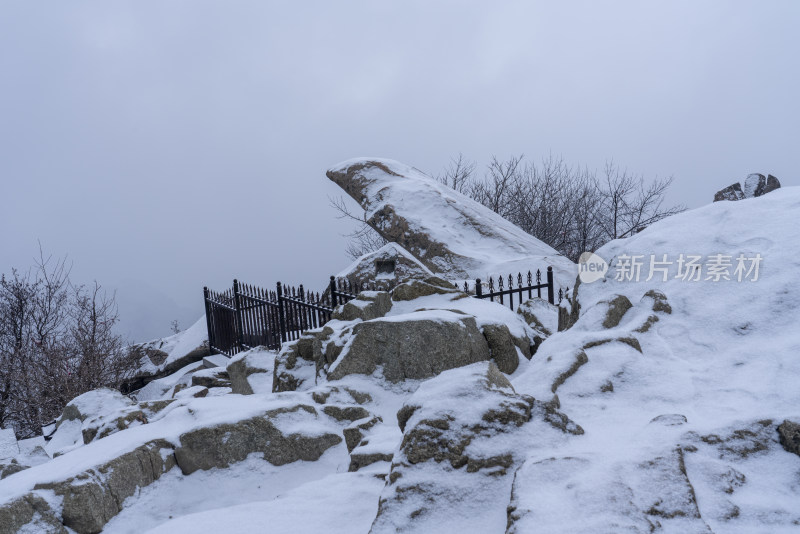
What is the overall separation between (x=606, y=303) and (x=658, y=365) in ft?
3.22

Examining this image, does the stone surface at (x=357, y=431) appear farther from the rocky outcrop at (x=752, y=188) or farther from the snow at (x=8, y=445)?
the rocky outcrop at (x=752, y=188)

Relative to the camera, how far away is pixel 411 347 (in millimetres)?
4949

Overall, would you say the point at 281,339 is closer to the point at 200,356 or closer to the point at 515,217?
the point at 200,356

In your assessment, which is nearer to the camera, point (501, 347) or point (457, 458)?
point (457, 458)

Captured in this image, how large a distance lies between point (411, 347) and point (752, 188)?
9.41 m

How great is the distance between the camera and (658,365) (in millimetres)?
3525

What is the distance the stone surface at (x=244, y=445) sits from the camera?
400cm

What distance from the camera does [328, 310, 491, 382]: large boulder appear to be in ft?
16.2

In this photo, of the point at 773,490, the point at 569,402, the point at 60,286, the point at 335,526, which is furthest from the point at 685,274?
the point at 60,286

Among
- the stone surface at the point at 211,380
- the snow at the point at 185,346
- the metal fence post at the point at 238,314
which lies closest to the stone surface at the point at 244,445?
the stone surface at the point at 211,380

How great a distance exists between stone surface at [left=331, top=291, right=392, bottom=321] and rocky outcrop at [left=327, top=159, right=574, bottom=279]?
3728 mm

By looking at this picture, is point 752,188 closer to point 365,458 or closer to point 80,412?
point 365,458

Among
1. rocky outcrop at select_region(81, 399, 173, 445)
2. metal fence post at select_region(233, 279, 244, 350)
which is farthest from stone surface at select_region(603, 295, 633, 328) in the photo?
metal fence post at select_region(233, 279, 244, 350)

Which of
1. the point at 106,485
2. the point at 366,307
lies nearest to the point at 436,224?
the point at 366,307
